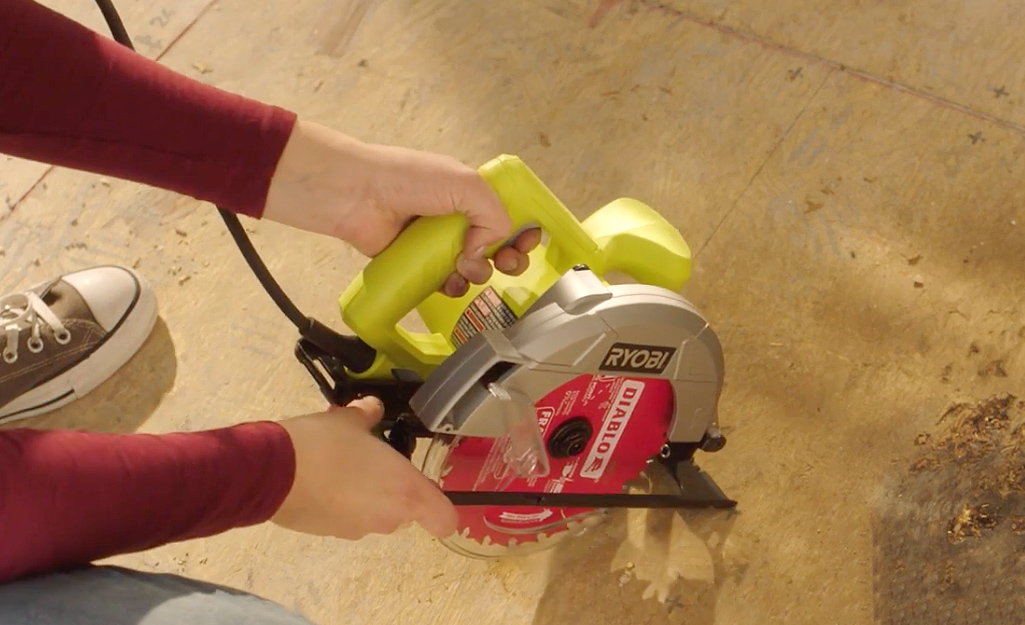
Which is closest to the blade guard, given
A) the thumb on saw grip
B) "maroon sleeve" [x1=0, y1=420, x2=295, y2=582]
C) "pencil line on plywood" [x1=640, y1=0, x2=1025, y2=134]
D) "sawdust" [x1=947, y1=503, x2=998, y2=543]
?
the thumb on saw grip

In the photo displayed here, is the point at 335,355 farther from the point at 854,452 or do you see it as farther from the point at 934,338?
the point at 934,338

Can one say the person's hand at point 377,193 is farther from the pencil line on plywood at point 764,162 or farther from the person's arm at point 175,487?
the pencil line on plywood at point 764,162

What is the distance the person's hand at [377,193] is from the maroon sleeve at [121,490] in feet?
0.88

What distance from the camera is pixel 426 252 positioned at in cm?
85

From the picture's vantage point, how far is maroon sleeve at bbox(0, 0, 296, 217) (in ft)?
2.29

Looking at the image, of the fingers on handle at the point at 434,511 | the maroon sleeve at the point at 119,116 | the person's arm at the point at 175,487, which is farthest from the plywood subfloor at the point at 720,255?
the maroon sleeve at the point at 119,116

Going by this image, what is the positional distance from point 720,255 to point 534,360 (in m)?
0.57

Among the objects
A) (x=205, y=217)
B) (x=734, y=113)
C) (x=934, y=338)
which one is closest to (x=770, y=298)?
(x=934, y=338)

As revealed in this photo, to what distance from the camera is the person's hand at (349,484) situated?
0.70 m

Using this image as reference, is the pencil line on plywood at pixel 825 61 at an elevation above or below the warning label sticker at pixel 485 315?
below

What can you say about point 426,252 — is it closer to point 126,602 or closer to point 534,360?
point 534,360

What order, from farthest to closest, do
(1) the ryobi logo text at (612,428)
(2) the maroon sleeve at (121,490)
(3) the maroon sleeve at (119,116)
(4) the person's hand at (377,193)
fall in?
(1) the ryobi logo text at (612,428) → (4) the person's hand at (377,193) → (3) the maroon sleeve at (119,116) → (2) the maroon sleeve at (121,490)

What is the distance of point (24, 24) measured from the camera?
2.25 ft

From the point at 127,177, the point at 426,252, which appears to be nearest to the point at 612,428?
the point at 426,252
